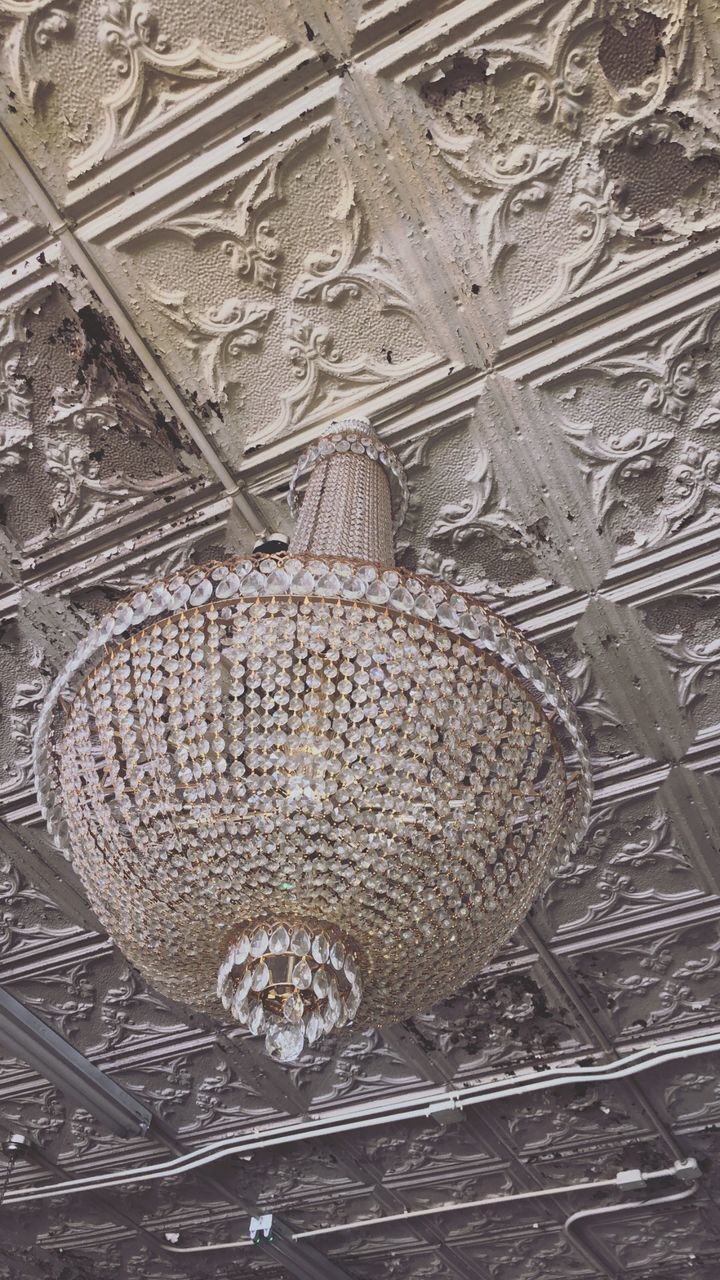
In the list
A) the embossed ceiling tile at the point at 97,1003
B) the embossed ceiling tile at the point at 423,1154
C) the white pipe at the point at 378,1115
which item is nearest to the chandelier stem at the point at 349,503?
the embossed ceiling tile at the point at 97,1003

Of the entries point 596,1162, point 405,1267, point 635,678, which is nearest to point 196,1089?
point 405,1267

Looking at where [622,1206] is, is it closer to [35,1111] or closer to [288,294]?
[35,1111]

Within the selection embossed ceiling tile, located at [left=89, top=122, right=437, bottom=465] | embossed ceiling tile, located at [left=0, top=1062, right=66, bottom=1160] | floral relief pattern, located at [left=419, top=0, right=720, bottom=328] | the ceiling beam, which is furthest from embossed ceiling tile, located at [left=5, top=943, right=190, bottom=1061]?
floral relief pattern, located at [left=419, top=0, right=720, bottom=328]

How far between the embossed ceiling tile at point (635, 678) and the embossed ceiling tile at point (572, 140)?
75 centimetres

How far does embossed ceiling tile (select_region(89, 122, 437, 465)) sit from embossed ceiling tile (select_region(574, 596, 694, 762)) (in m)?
0.75

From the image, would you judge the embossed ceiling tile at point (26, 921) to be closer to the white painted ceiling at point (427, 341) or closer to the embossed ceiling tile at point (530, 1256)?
the white painted ceiling at point (427, 341)

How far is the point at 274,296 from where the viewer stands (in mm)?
1981

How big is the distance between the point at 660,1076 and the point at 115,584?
2.39 metres

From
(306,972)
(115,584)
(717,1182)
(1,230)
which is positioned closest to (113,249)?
(1,230)

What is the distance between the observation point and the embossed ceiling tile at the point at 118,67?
1.70 metres

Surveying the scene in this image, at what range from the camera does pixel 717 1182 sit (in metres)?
3.51

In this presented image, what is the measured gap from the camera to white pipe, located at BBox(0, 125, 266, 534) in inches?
72.2

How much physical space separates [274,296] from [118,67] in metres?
0.48

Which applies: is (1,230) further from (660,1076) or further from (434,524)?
(660,1076)
